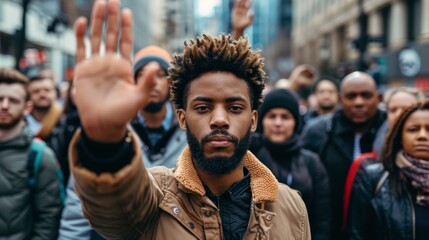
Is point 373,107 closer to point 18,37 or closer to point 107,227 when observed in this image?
point 107,227

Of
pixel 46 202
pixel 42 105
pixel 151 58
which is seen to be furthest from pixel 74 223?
pixel 42 105

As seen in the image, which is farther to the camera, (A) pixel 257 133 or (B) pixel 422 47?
(B) pixel 422 47

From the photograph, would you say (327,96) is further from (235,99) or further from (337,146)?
(235,99)

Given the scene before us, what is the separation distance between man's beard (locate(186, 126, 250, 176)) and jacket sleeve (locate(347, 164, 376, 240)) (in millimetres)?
1872

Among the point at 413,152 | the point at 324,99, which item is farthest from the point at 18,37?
the point at 413,152

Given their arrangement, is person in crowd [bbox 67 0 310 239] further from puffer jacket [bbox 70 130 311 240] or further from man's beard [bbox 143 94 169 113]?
man's beard [bbox 143 94 169 113]

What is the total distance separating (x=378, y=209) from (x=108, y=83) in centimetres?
252

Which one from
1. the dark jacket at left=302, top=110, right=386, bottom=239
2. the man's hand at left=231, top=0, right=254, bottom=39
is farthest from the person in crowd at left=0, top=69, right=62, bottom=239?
the dark jacket at left=302, top=110, right=386, bottom=239

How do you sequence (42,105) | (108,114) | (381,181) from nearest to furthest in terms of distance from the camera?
(108,114)
(381,181)
(42,105)

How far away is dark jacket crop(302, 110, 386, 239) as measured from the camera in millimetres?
4941

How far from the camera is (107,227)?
78.9 inches

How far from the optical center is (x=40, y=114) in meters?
6.09

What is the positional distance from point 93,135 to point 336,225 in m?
3.62

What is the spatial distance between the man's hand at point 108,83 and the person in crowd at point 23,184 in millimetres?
2293
